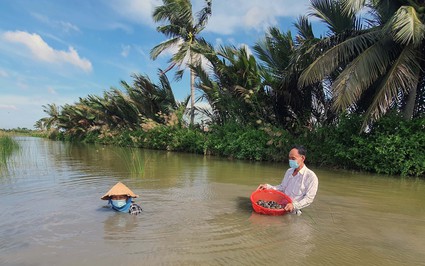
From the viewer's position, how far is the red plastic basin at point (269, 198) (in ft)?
17.7

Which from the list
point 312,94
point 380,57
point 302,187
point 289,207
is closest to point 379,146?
point 380,57

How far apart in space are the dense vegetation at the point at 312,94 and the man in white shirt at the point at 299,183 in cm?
532

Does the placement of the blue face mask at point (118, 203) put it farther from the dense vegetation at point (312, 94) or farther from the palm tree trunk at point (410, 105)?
the palm tree trunk at point (410, 105)

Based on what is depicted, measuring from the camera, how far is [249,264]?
359cm

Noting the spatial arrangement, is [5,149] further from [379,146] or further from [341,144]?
[379,146]

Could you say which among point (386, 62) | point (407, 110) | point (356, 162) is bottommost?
point (356, 162)

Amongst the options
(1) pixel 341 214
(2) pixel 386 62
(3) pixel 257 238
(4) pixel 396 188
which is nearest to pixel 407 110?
(2) pixel 386 62

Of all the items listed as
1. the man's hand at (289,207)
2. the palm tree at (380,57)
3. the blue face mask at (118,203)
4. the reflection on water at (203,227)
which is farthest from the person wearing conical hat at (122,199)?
the palm tree at (380,57)

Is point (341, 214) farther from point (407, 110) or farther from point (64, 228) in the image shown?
point (407, 110)

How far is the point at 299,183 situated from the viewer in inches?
214

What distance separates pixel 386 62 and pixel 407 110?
1729 mm

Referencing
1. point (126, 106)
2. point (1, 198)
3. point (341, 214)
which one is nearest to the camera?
point (341, 214)

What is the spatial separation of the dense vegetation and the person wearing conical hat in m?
7.01

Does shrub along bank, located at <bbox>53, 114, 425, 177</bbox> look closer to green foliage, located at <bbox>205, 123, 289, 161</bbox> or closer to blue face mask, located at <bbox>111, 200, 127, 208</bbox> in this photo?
green foliage, located at <bbox>205, 123, 289, 161</bbox>
